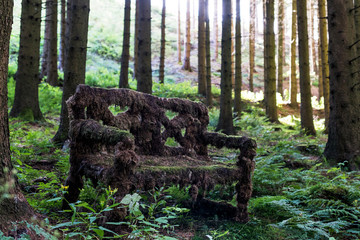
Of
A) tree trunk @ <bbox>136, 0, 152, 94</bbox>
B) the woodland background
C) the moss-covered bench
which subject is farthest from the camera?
tree trunk @ <bbox>136, 0, 152, 94</bbox>

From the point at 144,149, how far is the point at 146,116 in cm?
42

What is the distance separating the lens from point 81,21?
5969 mm

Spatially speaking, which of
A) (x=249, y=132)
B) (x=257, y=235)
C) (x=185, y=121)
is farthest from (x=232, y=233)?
(x=249, y=132)

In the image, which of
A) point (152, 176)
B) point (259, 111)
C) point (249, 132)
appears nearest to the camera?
point (152, 176)

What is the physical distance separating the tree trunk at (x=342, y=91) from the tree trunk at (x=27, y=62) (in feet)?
23.1

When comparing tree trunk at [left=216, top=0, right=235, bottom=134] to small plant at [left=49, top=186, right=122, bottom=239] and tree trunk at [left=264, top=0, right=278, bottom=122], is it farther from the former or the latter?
small plant at [left=49, top=186, right=122, bottom=239]

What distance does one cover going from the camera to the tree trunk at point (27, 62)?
7848mm

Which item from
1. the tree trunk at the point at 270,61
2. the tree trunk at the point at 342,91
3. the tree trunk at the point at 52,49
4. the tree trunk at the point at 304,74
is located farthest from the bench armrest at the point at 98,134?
the tree trunk at the point at 270,61

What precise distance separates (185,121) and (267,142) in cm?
564

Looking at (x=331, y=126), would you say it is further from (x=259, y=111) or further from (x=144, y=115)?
(x=259, y=111)

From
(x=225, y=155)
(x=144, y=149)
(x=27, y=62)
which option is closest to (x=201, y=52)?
(x=27, y=62)

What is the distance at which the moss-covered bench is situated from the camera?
257 cm

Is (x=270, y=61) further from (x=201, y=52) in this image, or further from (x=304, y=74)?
(x=201, y=52)

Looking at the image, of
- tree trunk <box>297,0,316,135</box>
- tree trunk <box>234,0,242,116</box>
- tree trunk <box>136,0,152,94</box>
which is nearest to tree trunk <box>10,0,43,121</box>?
tree trunk <box>136,0,152,94</box>
